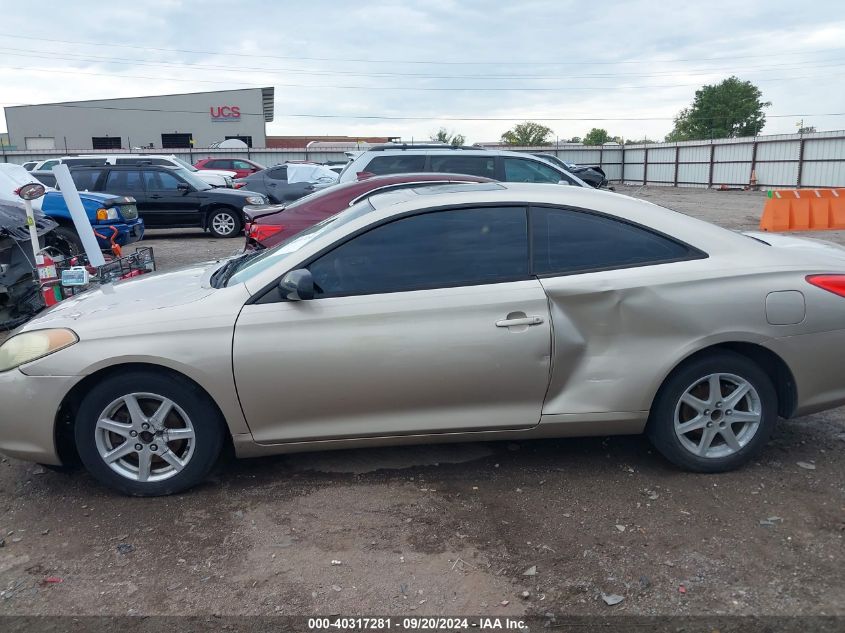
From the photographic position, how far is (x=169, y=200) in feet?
50.8

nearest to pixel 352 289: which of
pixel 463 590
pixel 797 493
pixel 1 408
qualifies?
pixel 463 590

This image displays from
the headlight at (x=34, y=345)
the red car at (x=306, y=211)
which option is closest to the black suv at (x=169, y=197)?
the red car at (x=306, y=211)

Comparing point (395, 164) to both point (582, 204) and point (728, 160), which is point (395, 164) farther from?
point (728, 160)

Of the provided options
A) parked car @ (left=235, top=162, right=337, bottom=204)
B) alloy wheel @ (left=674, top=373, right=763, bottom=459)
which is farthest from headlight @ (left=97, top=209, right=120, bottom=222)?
alloy wheel @ (left=674, top=373, right=763, bottom=459)

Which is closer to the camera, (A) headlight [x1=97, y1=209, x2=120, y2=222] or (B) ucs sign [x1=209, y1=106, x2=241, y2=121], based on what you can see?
(A) headlight [x1=97, y1=209, x2=120, y2=222]

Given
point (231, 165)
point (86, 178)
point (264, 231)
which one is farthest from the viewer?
point (231, 165)

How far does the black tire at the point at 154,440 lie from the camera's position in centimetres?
369

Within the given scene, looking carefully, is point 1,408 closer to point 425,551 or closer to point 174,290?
point 174,290

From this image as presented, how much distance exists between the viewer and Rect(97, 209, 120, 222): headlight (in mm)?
10578

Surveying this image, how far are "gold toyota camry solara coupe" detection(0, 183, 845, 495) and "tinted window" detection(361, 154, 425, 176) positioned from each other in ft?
26.5

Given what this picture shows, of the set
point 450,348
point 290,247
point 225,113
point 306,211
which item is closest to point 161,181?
point 306,211

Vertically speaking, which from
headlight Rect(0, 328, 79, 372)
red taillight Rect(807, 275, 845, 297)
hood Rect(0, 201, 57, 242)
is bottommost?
headlight Rect(0, 328, 79, 372)

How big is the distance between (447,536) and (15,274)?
5.98 m

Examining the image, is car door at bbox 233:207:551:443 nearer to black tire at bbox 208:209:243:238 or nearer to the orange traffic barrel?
black tire at bbox 208:209:243:238
